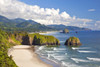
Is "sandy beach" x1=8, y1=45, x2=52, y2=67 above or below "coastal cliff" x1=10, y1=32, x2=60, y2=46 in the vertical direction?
below

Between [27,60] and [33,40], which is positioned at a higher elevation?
[33,40]

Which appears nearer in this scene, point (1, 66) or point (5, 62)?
point (1, 66)

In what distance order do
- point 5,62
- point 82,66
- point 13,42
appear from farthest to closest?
1. point 13,42
2. point 82,66
3. point 5,62

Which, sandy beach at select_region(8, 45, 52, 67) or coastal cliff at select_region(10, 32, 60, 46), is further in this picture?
coastal cliff at select_region(10, 32, 60, 46)

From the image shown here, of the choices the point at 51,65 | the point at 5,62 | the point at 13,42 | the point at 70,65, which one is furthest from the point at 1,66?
the point at 13,42

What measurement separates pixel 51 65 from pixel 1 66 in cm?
2580

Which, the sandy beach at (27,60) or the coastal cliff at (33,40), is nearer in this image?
the sandy beach at (27,60)

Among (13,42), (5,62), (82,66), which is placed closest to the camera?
(5,62)

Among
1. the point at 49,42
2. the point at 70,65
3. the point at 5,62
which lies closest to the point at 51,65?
the point at 70,65

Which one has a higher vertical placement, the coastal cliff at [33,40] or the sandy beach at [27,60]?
the coastal cliff at [33,40]

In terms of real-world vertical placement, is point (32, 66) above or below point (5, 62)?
below

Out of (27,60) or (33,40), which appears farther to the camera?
(33,40)

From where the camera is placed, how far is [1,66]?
1231 inches

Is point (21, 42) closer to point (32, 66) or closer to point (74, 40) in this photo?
point (74, 40)
